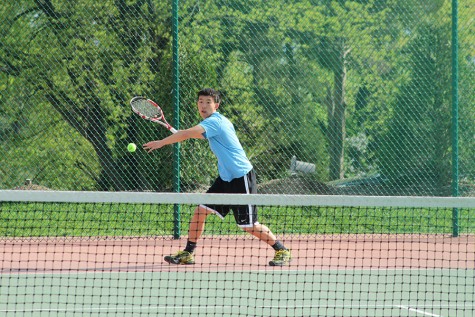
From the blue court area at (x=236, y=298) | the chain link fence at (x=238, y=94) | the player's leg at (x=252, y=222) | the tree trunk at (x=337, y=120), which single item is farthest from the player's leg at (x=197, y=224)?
the tree trunk at (x=337, y=120)

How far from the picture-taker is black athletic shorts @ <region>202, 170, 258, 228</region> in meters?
6.56

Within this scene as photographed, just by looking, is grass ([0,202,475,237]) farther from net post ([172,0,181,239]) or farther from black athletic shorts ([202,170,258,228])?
black athletic shorts ([202,170,258,228])

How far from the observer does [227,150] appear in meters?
6.67

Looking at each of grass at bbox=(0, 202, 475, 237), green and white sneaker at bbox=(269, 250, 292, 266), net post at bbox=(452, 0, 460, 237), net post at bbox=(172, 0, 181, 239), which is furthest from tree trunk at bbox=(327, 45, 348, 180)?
green and white sneaker at bbox=(269, 250, 292, 266)

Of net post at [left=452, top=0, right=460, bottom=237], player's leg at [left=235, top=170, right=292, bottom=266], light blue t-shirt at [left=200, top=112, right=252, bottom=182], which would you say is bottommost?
player's leg at [left=235, top=170, right=292, bottom=266]

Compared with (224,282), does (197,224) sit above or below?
above

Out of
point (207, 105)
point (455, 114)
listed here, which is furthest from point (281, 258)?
point (455, 114)

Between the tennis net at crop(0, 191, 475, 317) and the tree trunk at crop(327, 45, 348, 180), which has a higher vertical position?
the tree trunk at crop(327, 45, 348, 180)

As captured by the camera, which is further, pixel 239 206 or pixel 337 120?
pixel 337 120

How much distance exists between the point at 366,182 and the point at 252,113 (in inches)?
53.3

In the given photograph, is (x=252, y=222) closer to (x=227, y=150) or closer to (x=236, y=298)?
(x=227, y=150)

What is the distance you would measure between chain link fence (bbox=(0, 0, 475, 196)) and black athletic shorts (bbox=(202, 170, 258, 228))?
2.07 meters

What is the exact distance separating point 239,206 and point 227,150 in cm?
41

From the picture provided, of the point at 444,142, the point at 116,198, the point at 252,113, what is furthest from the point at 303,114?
the point at 116,198
